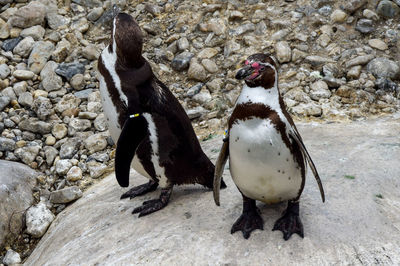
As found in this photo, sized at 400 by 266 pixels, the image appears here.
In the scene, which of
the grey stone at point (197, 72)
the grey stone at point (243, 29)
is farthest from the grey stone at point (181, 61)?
the grey stone at point (243, 29)

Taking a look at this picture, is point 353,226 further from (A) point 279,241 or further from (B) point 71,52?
(B) point 71,52

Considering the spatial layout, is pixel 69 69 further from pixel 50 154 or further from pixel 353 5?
pixel 353 5

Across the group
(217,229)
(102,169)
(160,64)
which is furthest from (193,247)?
(160,64)

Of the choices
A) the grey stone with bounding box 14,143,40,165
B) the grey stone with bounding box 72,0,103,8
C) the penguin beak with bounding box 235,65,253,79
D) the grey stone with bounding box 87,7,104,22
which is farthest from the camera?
the grey stone with bounding box 72,0,103,8

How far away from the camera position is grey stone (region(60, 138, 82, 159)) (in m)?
3.64

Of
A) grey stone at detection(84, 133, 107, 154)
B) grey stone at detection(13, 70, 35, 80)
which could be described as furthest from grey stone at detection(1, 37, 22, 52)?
grey stone at detection(84, 133, 107, 154)

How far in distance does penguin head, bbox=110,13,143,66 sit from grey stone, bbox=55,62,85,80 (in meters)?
2.13

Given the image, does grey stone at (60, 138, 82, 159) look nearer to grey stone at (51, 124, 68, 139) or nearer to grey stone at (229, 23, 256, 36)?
grey stone at (51, 124, 68, 139)

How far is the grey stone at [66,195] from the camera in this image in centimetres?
316

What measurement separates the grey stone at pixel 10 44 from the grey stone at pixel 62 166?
5.42ft

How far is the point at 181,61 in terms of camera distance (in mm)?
4414

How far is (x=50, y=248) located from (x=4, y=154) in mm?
1405

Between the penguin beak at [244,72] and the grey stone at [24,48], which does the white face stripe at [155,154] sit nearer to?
the penguin beak at [244,72]

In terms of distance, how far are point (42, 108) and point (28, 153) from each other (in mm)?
502
